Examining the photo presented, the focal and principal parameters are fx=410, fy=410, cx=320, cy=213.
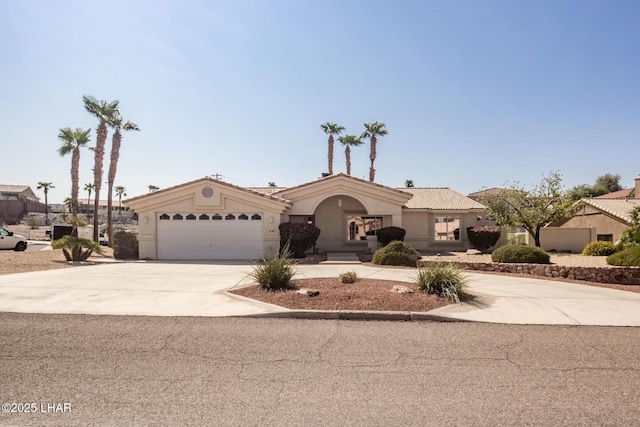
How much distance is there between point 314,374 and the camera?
16.6 ft

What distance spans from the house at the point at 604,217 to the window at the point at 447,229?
747 centimetres

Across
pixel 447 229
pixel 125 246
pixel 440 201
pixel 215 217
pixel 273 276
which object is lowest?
pixel 273 276

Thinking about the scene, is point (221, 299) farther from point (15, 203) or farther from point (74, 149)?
point (15, 203)

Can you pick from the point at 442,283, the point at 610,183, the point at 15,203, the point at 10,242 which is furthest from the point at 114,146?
the point at 610,183

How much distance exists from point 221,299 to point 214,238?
11956mm

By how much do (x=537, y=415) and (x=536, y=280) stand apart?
34.9 ft

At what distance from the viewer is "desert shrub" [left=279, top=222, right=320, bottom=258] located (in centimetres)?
2041

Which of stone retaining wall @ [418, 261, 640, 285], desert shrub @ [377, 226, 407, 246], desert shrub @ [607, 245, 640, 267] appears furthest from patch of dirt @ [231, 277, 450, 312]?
desert shrub @ [377, 226, 407, 246]

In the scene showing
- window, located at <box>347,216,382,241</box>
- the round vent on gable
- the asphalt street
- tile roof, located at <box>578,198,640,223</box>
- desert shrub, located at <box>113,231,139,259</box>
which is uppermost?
the round vent on gable

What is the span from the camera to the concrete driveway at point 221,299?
8180 mm

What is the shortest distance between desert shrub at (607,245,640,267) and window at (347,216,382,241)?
43.0 ft

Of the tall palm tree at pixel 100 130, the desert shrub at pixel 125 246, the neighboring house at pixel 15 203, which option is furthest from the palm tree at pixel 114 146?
the neighboring house at pixel 15 203

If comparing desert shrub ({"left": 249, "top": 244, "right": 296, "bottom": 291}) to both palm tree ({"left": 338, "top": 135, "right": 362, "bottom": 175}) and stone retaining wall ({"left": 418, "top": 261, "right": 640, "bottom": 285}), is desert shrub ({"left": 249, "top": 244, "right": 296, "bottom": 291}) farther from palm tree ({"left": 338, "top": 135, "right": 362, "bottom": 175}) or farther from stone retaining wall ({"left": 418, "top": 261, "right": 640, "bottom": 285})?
palm tree ({"left": 338, "top": 135, "right": 362, "bottom": 175})

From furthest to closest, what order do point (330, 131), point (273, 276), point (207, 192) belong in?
point (330, 131) → point (207, 192) → point (273, 276)
